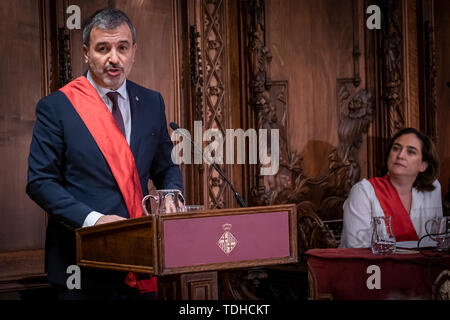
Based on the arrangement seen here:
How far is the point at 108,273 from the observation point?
193 centimetres

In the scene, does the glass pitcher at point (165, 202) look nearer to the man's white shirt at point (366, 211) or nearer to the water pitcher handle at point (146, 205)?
the water pitcher handle at point (146, 205)

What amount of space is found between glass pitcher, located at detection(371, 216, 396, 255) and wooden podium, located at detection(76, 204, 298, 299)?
2.88 feet

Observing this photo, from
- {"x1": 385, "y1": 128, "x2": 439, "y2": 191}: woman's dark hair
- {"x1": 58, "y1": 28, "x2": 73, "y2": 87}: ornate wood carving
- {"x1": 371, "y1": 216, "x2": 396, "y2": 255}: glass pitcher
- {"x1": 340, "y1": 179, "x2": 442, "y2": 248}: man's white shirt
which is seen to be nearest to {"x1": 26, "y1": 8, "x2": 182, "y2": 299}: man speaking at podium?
{"x1": 371, "y1": 216, "x2": 396, "y2": 255}: glass pitcher

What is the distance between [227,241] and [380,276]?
97cm

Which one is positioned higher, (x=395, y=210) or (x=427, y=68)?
(x=427, y=68)

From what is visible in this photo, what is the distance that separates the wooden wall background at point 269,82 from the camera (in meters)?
3.07

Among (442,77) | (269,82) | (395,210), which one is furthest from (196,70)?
(442,77)

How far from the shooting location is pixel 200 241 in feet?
5.16

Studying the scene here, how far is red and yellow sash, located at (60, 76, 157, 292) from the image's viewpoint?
6.41ft

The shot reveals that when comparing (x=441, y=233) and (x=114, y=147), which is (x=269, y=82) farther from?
(x=114, y=147)
